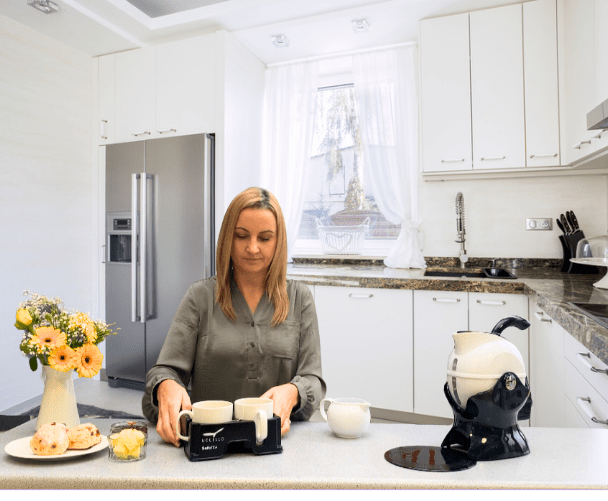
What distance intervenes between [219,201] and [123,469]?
2553 mm

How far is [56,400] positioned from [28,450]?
15 centimetres

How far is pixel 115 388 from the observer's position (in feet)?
11.7

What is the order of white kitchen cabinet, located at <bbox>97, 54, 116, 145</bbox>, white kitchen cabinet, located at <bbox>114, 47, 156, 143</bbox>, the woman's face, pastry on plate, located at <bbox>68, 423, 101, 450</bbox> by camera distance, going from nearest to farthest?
1. pastry on plate, located at <bbox>68, 423, 101, 450</bbox>
2. the woman's face
3. white kitchen cabinet, located at <bbox>114, 47, 156, 143</bbox>
4. white kitchen cabinet, located at <bbox>97, 54, 116, 145</bbox>

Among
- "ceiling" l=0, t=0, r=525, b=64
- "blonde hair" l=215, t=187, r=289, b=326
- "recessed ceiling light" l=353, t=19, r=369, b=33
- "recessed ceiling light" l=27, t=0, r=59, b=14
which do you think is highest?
"ceiling" l=0, t=0, r=525, b=64

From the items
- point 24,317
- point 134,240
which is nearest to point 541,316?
point 24,317

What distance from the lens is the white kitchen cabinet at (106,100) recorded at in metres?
3.63

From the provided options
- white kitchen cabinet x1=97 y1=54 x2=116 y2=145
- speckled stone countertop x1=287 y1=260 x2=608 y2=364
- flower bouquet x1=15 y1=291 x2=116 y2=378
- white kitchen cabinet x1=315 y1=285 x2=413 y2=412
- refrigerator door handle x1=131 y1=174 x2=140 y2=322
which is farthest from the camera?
white kitchen cabinet x1=97 y1=54 x2=116 y2=145

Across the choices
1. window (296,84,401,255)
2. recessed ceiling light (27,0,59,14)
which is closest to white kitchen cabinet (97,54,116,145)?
recessed ceiling light (27,0,59,14)

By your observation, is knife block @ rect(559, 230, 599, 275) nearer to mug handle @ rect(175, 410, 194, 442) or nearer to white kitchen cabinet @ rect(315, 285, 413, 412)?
white kitchen cabinet @ rect(315, 285, 413, 412)

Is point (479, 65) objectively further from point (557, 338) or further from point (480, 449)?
point (480, 449)

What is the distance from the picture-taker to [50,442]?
827 millimetres

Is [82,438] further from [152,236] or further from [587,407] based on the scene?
[152,236]

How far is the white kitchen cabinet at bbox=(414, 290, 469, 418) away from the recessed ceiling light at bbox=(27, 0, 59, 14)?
109 inches

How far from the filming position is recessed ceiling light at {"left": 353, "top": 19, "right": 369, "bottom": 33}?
121 inches
